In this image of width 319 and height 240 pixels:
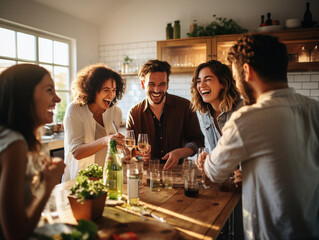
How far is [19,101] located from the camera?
1.09 m

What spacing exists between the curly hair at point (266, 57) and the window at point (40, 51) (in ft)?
12.3

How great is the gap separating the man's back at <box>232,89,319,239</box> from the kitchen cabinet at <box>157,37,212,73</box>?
359 cm

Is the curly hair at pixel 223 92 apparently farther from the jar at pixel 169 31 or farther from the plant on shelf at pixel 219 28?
the jar at pixel 169 31

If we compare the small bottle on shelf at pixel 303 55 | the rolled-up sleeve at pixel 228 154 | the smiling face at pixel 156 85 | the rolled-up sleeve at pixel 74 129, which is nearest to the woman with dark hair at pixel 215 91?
the smiling face at pixel 156 85

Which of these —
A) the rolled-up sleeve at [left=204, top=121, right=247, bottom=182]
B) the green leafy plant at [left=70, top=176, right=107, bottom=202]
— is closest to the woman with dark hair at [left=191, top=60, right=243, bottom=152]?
the rolled-up sleeve at [left=204, top=121, right=247, bottom=182]

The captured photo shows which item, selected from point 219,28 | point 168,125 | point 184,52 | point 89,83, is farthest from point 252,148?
point 184,52

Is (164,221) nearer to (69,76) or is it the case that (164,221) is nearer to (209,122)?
(209,122)

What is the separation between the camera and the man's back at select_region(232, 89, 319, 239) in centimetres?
121

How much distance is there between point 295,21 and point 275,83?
11.5 feet

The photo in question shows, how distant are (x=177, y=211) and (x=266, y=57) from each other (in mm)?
868

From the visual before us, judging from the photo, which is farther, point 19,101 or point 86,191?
point 86,191

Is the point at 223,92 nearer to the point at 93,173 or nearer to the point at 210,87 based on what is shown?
the point at 210,87

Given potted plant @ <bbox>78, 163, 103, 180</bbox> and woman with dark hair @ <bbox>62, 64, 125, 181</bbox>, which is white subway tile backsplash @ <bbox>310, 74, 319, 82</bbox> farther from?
potted plant @ <bbox>78, 163, 103, 180</bbox>

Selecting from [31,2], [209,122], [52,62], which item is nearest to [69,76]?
[52,62]
